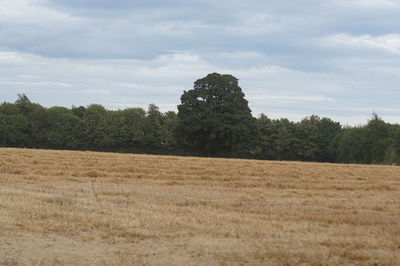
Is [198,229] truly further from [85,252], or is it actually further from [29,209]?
[29,209]

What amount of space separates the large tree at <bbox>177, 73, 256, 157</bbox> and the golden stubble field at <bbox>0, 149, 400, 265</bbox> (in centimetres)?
3629

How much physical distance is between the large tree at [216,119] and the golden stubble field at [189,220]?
36293 mm

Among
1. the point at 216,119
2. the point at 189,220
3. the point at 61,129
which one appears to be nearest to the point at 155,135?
the point at 61,129

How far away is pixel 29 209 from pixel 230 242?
5902 mm

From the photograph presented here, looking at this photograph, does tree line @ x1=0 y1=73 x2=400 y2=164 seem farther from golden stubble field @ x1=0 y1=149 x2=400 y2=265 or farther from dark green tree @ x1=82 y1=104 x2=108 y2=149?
golden stubble field @ x1=0 y1=149 x2=400 y2=265

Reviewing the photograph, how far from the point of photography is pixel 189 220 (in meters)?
12.9

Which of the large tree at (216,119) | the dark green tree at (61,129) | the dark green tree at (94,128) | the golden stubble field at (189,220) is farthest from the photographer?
the dark green tree at (94,128)

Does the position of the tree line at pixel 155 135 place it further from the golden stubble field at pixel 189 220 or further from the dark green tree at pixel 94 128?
the golden stubble field at pixel 189 220

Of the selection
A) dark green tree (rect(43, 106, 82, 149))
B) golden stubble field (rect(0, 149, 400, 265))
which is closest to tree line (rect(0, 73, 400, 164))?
dark green tree (rect(43, 106, 82, 149))

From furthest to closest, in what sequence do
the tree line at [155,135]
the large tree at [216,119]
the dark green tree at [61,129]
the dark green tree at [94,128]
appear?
the dark green tree at [94,128] → the dark green tree at [61,129] → the tree line at [155,135] → the large tree at [216,119]

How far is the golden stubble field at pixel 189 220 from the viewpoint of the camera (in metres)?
9.23

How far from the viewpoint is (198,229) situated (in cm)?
1169

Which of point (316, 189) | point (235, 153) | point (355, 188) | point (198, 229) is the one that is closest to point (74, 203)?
point (198, 229)

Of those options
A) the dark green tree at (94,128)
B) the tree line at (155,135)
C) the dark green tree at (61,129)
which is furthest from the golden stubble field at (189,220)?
the dark green tree at (94,128)
